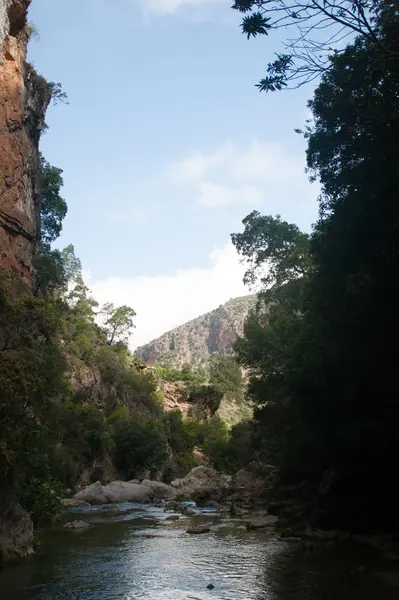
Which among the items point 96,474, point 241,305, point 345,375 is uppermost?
point 241,305

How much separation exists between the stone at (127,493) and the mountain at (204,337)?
5131 inches

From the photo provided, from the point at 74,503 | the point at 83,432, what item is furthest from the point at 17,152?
the point at 83,432

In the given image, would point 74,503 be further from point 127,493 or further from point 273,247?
point 273,247

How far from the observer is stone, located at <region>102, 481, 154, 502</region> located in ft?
103

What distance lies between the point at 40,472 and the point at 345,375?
9.37 m

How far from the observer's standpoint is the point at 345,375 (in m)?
13.8

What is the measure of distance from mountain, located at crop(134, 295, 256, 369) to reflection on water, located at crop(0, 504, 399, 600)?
149279mm

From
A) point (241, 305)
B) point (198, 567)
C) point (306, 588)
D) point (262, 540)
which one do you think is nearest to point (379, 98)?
point (306, 588)

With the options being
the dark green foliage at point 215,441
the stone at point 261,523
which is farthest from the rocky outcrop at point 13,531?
the dark green foliage at point 215,441

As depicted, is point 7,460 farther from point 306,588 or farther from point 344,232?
point 344,232

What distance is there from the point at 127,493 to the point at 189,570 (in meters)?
22.3

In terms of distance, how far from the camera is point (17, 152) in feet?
102

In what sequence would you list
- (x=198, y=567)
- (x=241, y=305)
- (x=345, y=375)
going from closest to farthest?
(x=198, y=567), (x=345, y=375), (x=241, y=305)

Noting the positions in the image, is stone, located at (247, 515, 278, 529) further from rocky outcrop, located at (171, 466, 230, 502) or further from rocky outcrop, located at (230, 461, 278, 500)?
rocky outcrop, located at (171, 466, 230, 502)
